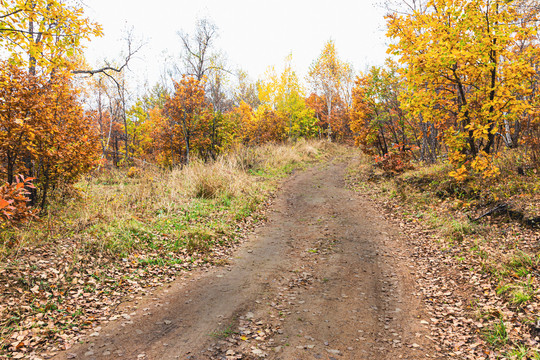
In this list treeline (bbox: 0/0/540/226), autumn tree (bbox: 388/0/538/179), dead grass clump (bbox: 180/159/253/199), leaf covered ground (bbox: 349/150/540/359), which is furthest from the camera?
dead grass clump (bbox: 180/159/253/199)

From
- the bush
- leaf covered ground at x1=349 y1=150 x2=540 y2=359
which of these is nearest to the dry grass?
the bush

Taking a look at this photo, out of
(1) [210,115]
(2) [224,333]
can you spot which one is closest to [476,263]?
(2) [224,333]

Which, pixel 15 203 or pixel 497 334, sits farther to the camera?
pixel 15 203

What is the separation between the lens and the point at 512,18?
7012mm

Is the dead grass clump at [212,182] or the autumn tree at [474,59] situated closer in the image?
the autumn tree at [474,59]

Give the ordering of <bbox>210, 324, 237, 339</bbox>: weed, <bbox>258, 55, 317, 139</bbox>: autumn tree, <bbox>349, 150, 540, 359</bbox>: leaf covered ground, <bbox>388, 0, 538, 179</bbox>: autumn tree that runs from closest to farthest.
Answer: <bbox>349, 150, 540, 359</bbox>: leaf covered ground → <bbox>210, 324, 237, 339</bbox>: weed → <bbox>388, 0, 538, 179</bbox>: autumn tree → <bbox>258, 55, 317, 139</bbox>: autumn tree

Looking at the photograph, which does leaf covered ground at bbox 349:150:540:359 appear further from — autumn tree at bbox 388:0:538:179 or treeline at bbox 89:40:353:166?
treeline at bbox 89:40:353:166

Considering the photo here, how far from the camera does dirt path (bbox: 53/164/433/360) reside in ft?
12.3

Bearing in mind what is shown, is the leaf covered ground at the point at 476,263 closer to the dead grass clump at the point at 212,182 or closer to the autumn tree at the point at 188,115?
the dead grass clump at the point at 212,182

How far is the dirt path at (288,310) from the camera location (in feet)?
12.3

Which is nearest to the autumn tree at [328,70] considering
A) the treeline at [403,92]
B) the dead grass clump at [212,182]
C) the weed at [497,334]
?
the treeline at [403,92]

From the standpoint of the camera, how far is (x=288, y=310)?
472 centimetres

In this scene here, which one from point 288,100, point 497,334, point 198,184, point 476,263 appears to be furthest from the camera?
point 288,100

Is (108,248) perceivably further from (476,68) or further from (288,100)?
(288,100)
